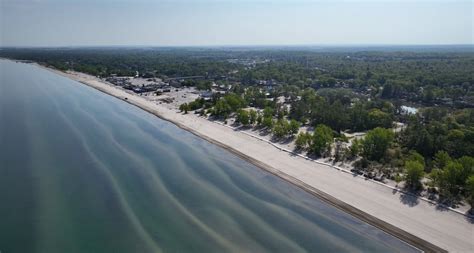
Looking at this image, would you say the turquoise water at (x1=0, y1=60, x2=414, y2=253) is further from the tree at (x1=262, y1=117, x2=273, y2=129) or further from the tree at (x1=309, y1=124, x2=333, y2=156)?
the tree at (x1=262, y1=117, x2=273, y2=129)

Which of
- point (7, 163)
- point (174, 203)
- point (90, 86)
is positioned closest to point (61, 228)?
point (174, 203)

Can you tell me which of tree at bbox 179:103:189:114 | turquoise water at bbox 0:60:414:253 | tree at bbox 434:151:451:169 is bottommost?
turquoise water at bbox 0:60:414:253

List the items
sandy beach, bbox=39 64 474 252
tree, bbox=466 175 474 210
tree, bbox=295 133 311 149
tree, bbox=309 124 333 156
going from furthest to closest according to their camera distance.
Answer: tree, bbox=295 133 311 149 → tree, bbox=309 124 333 156 → tree, bbox=466 175 474 210 → sandy beach, bbox=39 64 474 252

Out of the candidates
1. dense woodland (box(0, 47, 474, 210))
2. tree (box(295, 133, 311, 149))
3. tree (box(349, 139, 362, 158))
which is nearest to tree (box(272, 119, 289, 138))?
dense woodland (box(0, 47, 474, 210))

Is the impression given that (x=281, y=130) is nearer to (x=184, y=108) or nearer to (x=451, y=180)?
(x=451, y=180)

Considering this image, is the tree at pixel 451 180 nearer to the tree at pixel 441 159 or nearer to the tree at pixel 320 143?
the tree at pixel 441 159

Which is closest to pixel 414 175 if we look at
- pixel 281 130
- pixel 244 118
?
pixel 281 130
